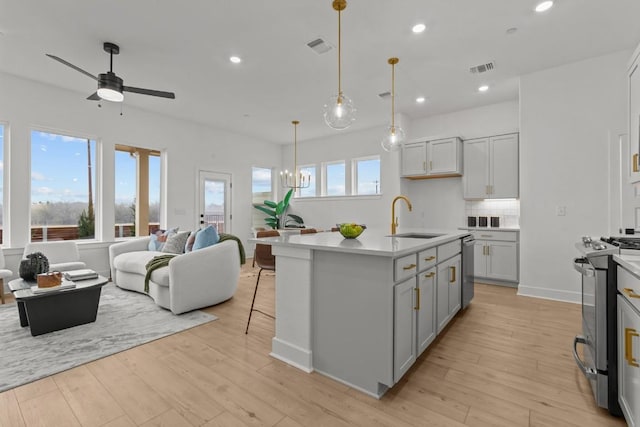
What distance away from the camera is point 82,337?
268cm

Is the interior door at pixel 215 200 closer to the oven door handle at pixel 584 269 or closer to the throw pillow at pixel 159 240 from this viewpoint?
the throw pillow at pixel 159 240

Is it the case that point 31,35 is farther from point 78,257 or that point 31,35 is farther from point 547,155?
point 547,155

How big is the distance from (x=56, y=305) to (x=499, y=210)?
6019mm

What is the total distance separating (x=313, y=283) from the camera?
2111mm

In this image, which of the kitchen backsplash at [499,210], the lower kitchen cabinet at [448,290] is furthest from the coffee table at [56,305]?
the kitchen backsplash at [499,210]

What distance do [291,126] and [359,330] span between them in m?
5.37

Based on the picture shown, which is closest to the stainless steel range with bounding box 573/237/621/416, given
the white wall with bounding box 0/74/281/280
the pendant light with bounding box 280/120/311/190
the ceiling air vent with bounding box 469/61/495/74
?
the ceiling air vent with bounding box 469/61/495/74

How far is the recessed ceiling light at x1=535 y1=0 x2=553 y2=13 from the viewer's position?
263cm

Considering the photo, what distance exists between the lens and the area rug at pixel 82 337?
2.16m

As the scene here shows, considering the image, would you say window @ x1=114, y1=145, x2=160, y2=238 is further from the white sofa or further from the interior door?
the white sofa

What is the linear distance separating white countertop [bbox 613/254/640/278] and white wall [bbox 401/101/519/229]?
3.89 meters

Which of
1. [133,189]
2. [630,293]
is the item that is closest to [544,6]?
[630,293]

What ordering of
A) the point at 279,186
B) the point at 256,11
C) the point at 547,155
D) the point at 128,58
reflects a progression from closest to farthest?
the point at 256,11, the point at 128,58, the point at 547,155, the point at 279,186

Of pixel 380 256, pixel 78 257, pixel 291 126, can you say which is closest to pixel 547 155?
pixel 380 256
